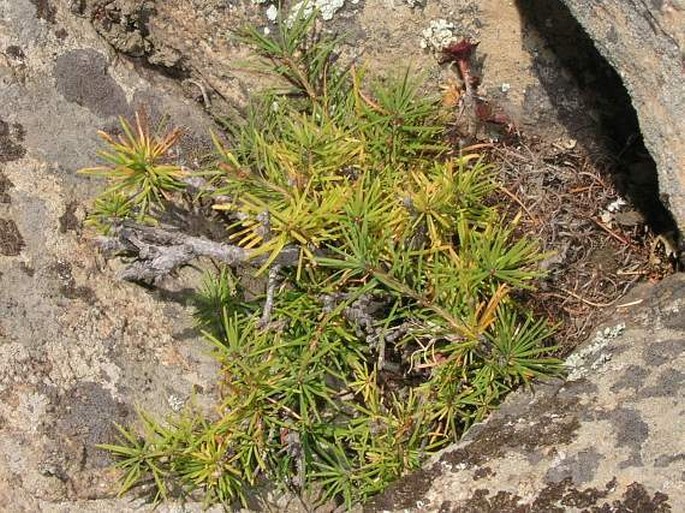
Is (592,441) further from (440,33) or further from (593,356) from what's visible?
(440,33)

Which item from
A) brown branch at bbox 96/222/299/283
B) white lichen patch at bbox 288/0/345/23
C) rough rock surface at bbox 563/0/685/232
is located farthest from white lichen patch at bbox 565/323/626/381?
white lichen patch at bbox 288/0/345/23

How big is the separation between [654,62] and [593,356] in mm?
767

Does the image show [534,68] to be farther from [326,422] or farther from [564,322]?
[326,422]

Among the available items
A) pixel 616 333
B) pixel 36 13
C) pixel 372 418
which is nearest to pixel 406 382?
pixel 372 418

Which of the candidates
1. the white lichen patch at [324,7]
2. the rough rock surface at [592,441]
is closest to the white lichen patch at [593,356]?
the rough rock surface at [592,441]

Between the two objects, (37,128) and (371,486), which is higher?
(37,128)

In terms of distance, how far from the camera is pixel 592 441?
230 cm

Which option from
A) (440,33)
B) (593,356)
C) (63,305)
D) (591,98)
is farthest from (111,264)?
(591,98)

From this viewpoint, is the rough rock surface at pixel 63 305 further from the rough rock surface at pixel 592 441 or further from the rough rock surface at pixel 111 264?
the rough rock surface at pixel 592 441

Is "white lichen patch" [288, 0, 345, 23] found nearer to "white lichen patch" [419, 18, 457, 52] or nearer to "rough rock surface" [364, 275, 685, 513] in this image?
"white lichen patch" [419, 18, 457, 52]

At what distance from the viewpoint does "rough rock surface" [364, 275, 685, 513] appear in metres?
2.19

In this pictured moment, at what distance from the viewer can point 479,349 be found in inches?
101

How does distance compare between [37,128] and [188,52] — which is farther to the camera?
[188,52]

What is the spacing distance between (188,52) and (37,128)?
55 cm
